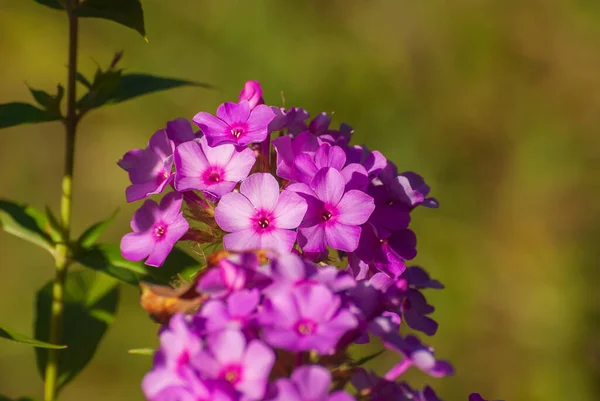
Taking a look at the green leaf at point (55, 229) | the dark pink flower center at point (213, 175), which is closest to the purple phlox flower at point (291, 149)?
the dark pink flower center at point (213, 175)

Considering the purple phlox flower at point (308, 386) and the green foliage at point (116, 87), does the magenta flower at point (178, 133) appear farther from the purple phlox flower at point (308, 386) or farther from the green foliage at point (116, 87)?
the purple phlox flower at point (308, 386)

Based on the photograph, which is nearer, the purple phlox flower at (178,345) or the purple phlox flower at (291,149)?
the purple phlox flower at (178,345)

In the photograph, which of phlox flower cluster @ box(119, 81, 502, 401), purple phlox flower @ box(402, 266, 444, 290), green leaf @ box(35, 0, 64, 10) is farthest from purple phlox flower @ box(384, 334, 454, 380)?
green leaf @ box(35, 0, 64, 10)

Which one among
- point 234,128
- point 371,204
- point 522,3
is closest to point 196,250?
point 234,128

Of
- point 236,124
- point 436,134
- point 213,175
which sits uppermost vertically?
point 436,134

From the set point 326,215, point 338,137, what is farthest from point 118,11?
point 326,215

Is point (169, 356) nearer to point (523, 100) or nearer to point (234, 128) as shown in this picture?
point (234, 128)

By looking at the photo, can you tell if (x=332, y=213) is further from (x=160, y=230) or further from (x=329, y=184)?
(x=160, y=230)
